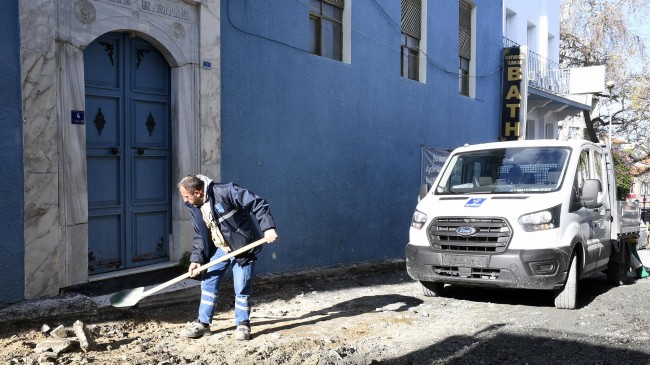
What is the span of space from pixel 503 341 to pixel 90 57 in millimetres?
5212

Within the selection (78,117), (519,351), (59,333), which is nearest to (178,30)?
(78,117)

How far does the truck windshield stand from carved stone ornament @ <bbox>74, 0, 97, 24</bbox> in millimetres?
4598

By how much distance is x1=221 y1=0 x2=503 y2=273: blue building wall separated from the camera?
8.41 meters

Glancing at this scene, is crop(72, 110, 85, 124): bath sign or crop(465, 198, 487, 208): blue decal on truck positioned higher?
crop(72, 110, 85, 124): bath sign

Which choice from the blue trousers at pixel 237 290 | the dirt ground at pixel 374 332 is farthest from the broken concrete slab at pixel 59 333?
the blue trousers at pixel 237 290

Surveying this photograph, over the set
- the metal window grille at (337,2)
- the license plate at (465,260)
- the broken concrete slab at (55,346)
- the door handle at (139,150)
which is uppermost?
the metal window grille at (337,2)

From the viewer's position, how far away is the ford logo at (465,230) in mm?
6840

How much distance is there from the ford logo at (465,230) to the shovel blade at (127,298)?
3517 millimetres

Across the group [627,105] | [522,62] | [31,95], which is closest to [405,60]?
[522,62]

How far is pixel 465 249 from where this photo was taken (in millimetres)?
6922

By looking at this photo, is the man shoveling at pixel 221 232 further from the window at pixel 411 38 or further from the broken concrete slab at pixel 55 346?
the window at pixel 411 38

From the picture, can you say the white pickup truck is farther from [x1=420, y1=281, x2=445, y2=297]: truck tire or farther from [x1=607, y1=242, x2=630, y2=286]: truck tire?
[x1=607, y1=242, x2=630, y2=286]: truck tire

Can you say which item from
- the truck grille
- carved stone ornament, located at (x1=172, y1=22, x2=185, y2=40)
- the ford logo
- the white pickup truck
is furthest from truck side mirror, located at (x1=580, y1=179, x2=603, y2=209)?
carved stone ornament, located at (x1=172, y1=22, x2=185, y2=40)

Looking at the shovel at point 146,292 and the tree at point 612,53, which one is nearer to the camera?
the shovel at point 146,292
